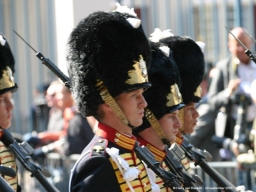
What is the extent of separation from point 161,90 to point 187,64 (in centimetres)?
70

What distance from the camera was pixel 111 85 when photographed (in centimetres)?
484

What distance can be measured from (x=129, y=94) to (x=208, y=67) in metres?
4.58

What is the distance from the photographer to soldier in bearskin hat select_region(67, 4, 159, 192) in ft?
15.8

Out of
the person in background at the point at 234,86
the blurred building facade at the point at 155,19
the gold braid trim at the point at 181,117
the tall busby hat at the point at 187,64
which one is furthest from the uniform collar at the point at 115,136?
the blurred building facade at the point at 155,19

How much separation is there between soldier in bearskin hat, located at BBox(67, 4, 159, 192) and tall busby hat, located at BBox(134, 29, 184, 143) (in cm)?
57

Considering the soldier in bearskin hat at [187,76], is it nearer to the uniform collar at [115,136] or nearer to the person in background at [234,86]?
the uniform collar at [115,136]

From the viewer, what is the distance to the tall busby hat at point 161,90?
5531 millimetres

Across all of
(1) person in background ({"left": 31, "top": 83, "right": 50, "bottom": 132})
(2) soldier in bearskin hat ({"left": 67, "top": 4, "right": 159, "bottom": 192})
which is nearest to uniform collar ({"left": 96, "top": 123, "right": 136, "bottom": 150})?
(2) soldier in bearskin hat ({"left": 67, "top": 4, "right": 159, "bottom": 192})

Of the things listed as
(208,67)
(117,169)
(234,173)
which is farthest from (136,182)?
(208,67)

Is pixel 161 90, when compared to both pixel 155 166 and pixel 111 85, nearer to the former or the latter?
pixel 155 166

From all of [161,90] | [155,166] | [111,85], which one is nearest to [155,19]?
[161,90]

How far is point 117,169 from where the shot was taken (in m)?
4.78

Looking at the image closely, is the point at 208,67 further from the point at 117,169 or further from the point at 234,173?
the point at 117,169

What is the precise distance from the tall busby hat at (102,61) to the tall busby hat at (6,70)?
703mm
